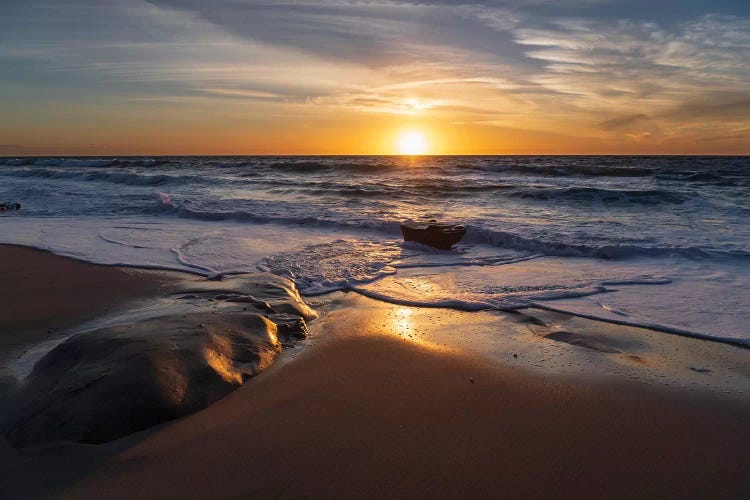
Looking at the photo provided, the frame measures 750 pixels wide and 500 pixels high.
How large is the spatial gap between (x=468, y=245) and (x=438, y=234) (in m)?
0.97

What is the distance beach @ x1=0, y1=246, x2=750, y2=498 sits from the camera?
2.28 metres

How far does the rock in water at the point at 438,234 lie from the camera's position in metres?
8.37

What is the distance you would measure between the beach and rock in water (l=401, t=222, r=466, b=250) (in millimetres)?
4636

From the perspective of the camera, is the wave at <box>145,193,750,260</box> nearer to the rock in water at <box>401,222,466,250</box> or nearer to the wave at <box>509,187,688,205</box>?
the rock in water at <box>401,222,466,250</box>

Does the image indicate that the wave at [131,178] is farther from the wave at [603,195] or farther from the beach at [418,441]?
the beach at [418,441]

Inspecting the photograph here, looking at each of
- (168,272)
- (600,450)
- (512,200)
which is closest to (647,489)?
(600,450)

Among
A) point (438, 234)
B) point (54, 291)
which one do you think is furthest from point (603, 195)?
point (54, 291)

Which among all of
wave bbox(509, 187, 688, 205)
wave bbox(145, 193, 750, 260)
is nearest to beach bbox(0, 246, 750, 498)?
wave bbox(145, 193, 750, 260)

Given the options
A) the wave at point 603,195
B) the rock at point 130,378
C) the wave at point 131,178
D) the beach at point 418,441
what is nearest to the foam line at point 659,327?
the beach at point 418,441

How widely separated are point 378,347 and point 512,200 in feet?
46.8

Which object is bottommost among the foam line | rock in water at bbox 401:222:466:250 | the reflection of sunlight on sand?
the reflection of sunlight on sand

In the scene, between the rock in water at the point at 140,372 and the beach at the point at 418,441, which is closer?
the beach at the point at 418,441

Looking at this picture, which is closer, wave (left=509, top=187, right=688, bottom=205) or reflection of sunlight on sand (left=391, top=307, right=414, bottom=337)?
reflection of sunlight on sand (left=391, top=307, right=414, bottom=337)

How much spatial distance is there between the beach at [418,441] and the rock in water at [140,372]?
0.09 m
